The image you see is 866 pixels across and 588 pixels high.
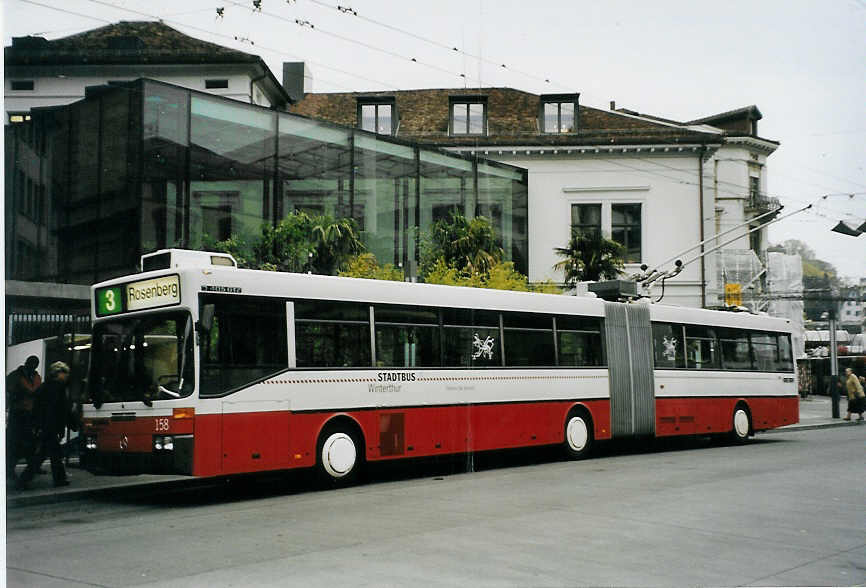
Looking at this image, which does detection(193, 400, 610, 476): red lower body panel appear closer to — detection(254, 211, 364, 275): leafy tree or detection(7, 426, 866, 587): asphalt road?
detection(7, 426, 866, 587): asphalt road

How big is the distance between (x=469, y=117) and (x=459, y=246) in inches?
407

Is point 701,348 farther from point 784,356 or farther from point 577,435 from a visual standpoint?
point 577,435

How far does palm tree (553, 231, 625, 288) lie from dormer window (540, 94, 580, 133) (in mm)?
7802

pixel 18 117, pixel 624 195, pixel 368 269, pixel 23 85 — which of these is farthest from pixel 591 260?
pixel 23 85

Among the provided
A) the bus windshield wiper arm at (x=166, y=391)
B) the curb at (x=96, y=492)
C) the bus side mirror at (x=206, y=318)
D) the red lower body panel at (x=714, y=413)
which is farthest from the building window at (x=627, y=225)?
the bus windshield wiper arm at (x=166, y=391)

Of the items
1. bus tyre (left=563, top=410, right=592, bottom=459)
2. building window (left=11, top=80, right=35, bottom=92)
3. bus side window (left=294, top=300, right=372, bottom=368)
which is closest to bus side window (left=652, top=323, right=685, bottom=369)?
bus tyre (left=563, top=410, right=592, bottom=459)

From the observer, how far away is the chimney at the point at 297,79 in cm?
1845

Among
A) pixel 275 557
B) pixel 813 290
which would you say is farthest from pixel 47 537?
pixel 813 290

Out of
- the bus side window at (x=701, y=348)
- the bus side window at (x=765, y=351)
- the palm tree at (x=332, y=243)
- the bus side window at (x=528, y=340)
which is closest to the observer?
the bus side window at (x=528, y=340)

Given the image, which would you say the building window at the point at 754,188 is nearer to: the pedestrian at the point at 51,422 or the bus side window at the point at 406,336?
the bus side window at the point at 406,336

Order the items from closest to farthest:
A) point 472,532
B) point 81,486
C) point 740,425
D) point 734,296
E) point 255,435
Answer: point 472,532 < point 255,435 < point 81,486 < point 740,425 < point 734,296

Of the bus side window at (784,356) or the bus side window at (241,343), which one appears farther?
the bus side window at (784,356)

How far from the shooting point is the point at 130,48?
17.0m

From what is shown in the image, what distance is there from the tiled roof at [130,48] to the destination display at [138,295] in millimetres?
3119
